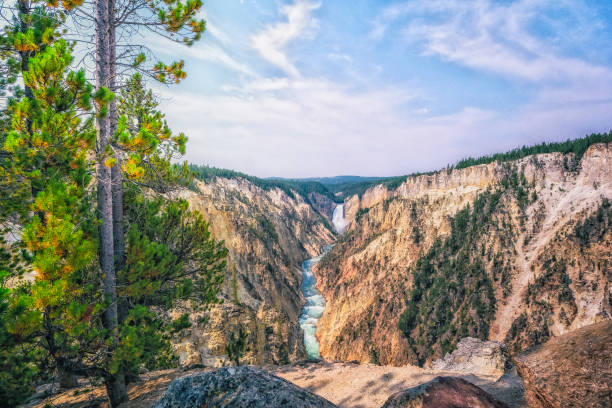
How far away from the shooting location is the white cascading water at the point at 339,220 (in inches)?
5463

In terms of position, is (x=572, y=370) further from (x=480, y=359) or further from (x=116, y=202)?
(x=480, y=359)

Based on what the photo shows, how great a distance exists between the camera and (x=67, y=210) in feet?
13.7

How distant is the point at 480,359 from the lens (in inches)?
511

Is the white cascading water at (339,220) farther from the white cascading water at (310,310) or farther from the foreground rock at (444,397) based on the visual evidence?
the foreground rock at (444,397)

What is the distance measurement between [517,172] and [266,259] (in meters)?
44.3

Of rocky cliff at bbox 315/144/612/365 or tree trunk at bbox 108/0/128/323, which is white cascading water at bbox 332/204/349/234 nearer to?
rocky cliff at bbox 315/144/612/365

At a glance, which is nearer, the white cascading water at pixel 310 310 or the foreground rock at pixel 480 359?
the foreground rock at pixel 480 359

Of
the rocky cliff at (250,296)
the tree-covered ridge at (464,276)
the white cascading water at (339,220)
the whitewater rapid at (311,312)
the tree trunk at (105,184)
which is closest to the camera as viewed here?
the tree trunk at (105,184)

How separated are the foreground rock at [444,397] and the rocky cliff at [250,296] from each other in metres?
Answer: 6.41

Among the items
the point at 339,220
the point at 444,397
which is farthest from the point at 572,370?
the point at 339,220

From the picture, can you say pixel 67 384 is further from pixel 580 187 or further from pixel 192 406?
pixel 580 187

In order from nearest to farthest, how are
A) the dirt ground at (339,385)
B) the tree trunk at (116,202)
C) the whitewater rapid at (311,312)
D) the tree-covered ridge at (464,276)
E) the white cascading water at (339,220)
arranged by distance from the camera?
the tree trunk at (116,202)
the dirt ground at (339,385)
the tree-covered ridge at (464,276)
the whitewater rapid at (311,312)
the white cascading water at (339,220)

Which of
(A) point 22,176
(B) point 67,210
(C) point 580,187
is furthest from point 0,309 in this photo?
(C) point 580,187

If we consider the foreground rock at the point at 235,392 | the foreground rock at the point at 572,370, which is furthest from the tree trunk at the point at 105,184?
the foreground rock at the point at 572,370
